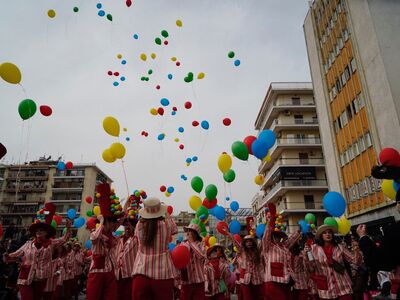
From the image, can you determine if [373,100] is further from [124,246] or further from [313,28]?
[124,246]

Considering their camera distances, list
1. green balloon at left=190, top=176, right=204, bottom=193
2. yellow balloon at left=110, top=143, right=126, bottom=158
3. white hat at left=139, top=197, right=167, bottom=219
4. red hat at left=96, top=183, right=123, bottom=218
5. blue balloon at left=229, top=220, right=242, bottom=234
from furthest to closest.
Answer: green balloon at left=190, top=176, right=204, bottom=193 → blue balloon at left=229, top=220, right=242, bottom=234 → yellow balloon at left=110, top=143, right=126, bottom=158 → red hat at left=96, top=183, right=123, bottom=218 → white hat at left=139, top=197, right=167, bottom=219

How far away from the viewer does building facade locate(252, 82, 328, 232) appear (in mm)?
31844

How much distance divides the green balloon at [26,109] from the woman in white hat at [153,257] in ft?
16.4

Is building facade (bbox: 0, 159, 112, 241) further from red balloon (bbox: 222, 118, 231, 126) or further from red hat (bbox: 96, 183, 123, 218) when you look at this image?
red hat (bbox: 96, 183, 123, 218)

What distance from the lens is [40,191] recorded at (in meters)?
58.3

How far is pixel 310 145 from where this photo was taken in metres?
33.6

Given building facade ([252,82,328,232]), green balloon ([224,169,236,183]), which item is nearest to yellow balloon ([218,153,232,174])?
green balloon ([224,169,236,183])

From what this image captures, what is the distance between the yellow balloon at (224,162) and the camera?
30.3 ft

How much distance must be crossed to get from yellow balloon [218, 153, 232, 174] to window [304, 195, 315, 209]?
2509cm

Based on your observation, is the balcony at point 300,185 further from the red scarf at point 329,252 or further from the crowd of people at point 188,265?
the red scarf at point 329,252

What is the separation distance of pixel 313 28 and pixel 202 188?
2097cm

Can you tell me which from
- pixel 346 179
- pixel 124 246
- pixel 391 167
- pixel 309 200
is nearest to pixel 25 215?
pixel 309 200

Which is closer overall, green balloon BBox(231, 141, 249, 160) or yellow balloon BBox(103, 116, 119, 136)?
yellow balloon BBox(103, 116, 119, 136)

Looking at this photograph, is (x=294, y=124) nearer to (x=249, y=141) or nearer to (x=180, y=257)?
(x=249, y=141)
